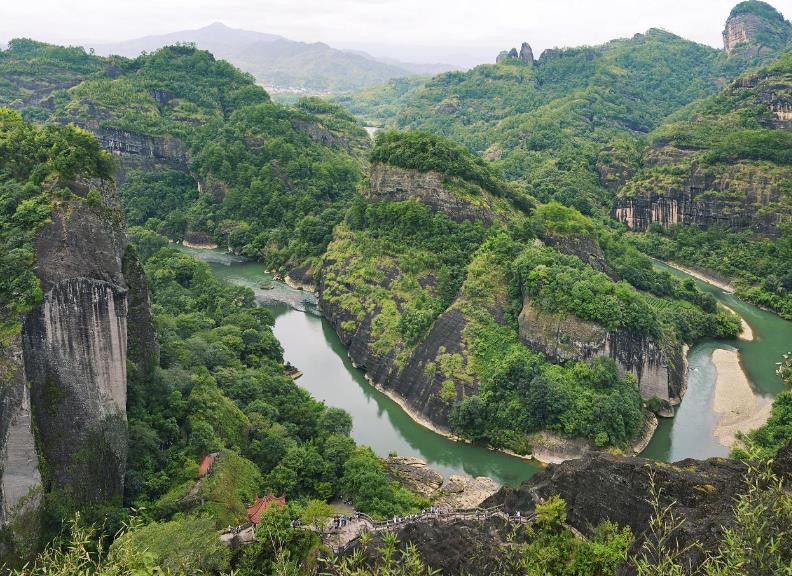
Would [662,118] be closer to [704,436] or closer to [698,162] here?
[698,162]

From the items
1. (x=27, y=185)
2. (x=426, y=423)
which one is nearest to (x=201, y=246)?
(x=426, y=423)

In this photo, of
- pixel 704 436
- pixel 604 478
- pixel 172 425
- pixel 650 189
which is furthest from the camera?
pixel 650 189

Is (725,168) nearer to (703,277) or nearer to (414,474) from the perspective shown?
(703,277)

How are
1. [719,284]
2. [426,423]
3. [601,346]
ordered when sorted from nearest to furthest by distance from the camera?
[601,346]
[426,423]
[719,284]

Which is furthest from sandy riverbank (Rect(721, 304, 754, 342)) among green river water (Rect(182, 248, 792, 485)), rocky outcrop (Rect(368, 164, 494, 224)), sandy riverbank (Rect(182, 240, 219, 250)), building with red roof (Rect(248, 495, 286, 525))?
sandy riverbank (Rect(182, 240, 219, 250))

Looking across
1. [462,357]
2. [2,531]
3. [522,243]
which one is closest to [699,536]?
[2,531]
